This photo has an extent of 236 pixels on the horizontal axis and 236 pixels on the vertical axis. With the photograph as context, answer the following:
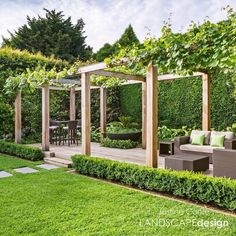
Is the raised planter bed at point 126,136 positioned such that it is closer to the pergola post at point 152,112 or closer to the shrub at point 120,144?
the shrub at point 120,144

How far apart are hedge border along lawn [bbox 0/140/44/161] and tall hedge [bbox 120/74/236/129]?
5125 millimetres

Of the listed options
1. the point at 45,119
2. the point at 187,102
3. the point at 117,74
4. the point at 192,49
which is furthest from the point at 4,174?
the point at 187,102

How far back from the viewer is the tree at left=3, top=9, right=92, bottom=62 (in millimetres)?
20469

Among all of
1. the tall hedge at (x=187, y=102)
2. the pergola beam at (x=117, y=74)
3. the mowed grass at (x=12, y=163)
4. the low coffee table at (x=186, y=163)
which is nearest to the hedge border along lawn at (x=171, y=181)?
the low coffee table at (x=186, y=163)

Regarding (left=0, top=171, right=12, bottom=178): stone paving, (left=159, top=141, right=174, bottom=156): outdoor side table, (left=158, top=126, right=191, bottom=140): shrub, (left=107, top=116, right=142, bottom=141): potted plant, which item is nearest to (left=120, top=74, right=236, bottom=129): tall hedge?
(left=158, top=126, right=191, bottom=140): shrub

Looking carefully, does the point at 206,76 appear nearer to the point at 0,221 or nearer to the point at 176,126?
the point at 176,126

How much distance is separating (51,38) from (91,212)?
750 inches

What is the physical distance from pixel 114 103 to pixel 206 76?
18.7ft

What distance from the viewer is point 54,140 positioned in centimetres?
1101

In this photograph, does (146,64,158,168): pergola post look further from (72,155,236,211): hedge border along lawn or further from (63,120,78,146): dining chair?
(63,120,78,146): dining chair

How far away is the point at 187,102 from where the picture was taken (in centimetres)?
1017

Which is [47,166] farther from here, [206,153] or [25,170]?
[206,153]

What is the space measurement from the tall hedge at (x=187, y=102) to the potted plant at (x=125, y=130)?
0.67 metres

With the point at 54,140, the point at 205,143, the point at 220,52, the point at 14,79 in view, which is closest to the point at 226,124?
the point at 205,143
